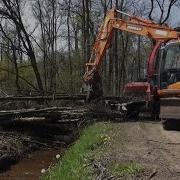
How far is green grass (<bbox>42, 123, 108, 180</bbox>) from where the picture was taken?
10.0m

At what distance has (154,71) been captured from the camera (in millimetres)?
19094

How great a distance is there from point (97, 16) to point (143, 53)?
49.6 ft

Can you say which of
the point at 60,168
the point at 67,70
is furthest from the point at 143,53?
the point at 60,168

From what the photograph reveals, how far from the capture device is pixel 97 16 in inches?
1817

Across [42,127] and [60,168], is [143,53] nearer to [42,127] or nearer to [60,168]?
[42,127]

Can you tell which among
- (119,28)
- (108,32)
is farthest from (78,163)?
(108,32)

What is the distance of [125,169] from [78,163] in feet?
6.80

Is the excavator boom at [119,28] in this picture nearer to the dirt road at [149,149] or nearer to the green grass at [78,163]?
the dirt road at [149,149]

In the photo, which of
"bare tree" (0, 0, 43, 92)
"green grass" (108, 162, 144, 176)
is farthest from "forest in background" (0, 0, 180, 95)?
"green grass" (108, 162, 144, 176)

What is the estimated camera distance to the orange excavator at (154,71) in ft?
52.2

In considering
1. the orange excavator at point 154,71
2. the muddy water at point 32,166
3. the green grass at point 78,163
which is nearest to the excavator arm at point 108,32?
the orange excavator at point 154,71

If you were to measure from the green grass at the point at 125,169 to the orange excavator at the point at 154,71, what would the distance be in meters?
6.17

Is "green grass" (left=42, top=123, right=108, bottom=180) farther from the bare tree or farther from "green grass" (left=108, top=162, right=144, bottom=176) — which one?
the bare tree

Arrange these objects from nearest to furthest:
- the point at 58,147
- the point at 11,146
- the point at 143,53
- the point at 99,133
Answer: the point at 99,133
the point at 11,146
the point at 58,147
the point at 143,53
